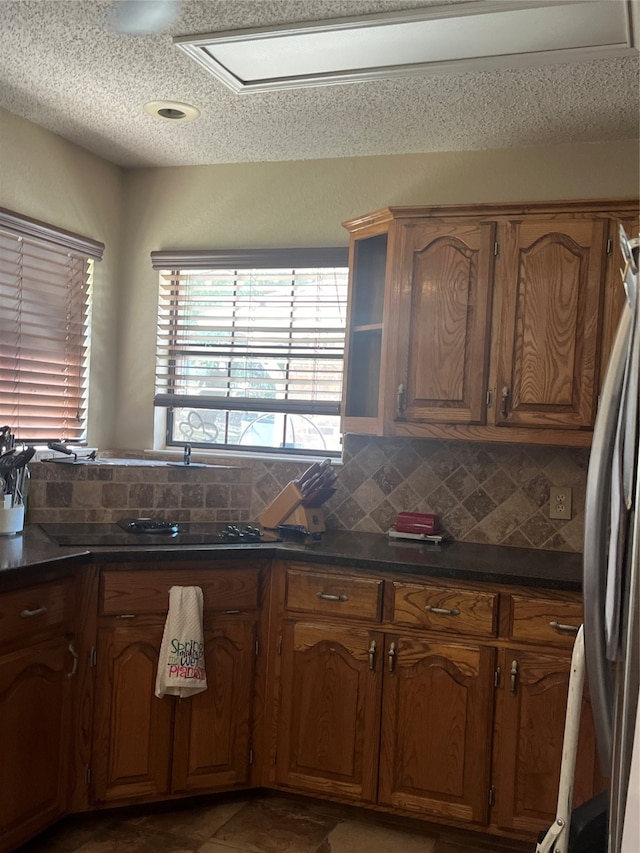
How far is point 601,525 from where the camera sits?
1.32 metres

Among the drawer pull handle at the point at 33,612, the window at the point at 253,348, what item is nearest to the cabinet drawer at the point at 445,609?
the window at the point at 253,348

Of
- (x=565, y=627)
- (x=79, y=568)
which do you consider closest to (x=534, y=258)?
(x=565, y=627)

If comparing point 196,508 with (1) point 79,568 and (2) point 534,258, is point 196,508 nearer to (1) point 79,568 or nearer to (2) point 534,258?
(1) point 79,568

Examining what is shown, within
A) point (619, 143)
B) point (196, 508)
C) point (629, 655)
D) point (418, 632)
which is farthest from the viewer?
point (196, 508)

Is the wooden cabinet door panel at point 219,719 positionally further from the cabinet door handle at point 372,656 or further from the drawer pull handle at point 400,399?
the drawer pull handle at point 400,399

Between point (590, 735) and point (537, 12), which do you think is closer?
point (537, 12)

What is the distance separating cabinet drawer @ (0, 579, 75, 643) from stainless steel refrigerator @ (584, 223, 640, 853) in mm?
1671

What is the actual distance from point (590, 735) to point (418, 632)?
0.61 meters

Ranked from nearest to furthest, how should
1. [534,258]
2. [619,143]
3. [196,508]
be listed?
1. [534,258]
2. [619,143]
3. [196,508]

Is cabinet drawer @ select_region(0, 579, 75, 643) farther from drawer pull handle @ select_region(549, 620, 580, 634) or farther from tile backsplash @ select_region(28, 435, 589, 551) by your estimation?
drawer pull handle @ select_region(549, 620, 580, 634)

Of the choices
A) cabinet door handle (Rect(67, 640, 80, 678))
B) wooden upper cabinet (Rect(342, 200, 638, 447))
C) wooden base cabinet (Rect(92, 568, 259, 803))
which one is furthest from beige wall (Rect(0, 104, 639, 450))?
cabinet door handle (Rect(67, 640, 80, 678))

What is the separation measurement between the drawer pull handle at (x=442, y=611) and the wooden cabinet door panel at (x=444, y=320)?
70 cm

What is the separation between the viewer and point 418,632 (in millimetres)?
2803

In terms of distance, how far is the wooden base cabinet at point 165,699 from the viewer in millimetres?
2756
